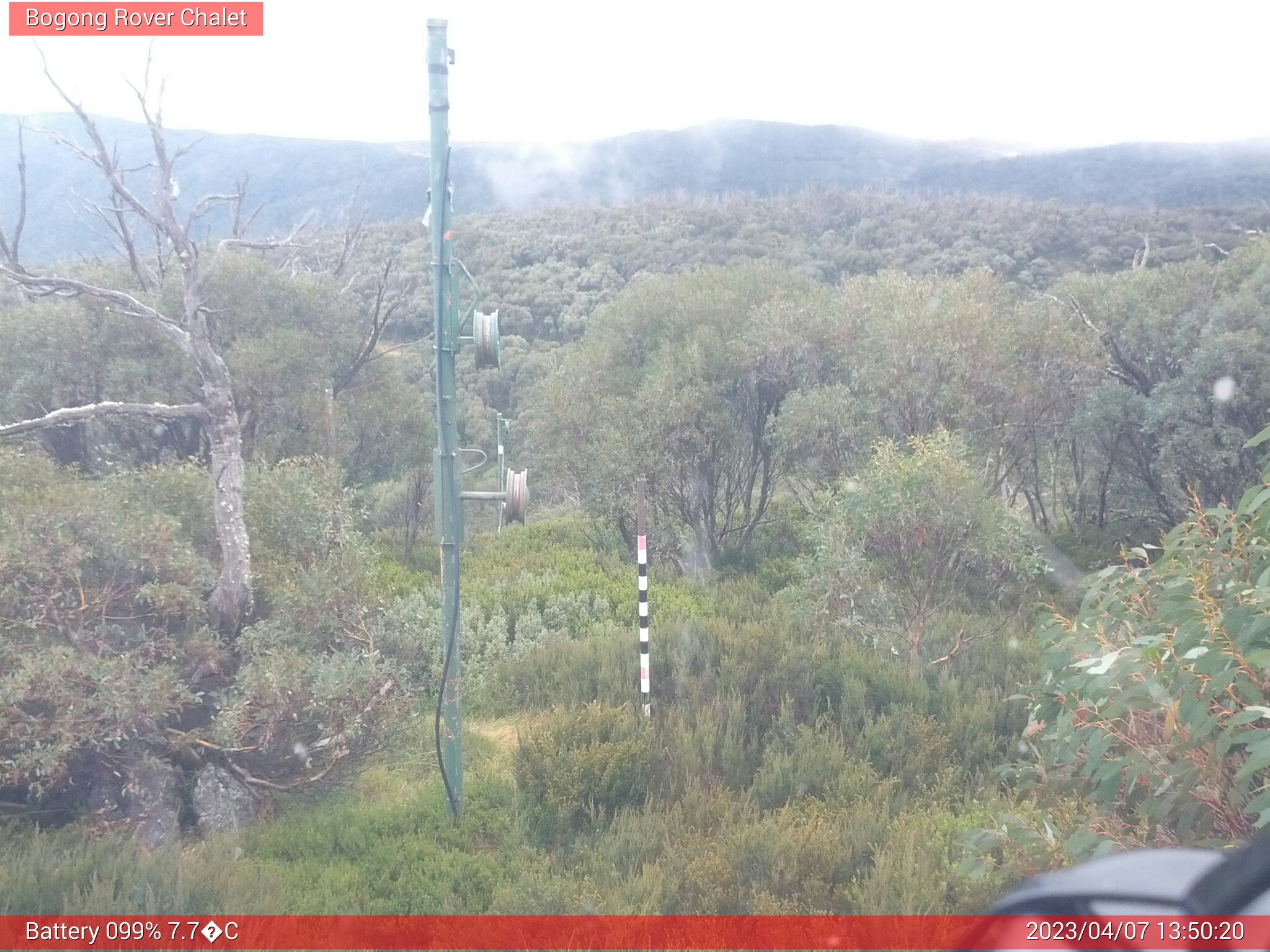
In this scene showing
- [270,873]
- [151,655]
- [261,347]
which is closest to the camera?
[270,873]

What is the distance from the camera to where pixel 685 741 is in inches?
239

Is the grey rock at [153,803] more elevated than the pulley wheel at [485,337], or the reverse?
the pulley wheel at [485,337]

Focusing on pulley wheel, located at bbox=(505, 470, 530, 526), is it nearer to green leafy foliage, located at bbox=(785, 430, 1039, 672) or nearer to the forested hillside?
the forested hillside

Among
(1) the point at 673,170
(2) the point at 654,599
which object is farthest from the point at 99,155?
(1) the point at 673,170

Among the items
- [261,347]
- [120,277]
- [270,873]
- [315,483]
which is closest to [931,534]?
[315,483]

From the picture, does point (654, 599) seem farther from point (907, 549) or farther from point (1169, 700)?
point (1169, 700)

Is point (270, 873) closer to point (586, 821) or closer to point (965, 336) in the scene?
point (586, 821)

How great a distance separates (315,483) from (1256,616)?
274 inches

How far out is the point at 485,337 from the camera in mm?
5129

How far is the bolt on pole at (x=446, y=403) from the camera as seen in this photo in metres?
5.03

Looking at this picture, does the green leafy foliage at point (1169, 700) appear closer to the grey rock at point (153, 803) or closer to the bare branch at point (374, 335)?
the grey rock at point (153, 803)
